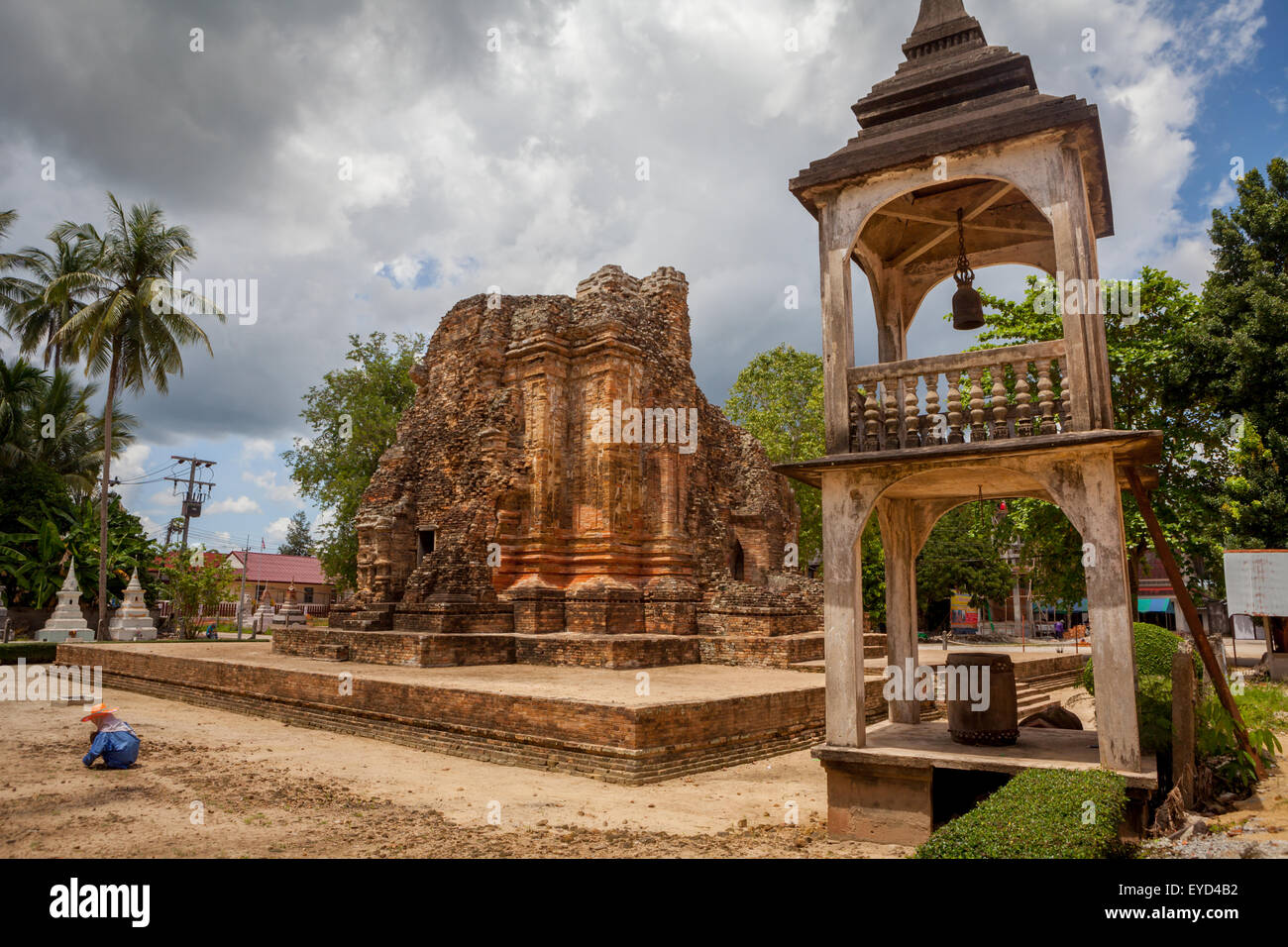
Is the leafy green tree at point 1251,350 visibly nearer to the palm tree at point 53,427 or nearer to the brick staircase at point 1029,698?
the brick staircase at point 1029,698

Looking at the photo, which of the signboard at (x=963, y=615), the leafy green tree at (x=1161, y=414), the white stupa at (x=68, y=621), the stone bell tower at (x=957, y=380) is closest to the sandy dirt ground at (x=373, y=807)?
the stone bell tower at (x=957, y=380)

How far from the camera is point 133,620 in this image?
28.5 metres

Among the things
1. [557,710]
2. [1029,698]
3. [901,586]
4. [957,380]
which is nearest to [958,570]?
[1029,698]

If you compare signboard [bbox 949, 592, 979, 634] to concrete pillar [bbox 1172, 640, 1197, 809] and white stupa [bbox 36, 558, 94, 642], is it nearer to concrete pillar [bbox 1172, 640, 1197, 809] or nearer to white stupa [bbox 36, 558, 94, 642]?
concrete pillar [bbox 1172, 640, 1197, 809]

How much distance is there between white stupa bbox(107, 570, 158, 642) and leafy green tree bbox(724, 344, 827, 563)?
2271 centimetres

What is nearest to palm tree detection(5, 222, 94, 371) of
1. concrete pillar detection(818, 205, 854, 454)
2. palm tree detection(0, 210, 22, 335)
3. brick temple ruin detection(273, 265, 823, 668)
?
palm tree detection(0, 210, 22, 335)

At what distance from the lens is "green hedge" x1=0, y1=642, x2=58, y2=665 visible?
2105cm

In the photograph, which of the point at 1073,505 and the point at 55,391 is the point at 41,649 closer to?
the point at 55,391

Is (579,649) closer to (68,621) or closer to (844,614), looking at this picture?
(844,614)

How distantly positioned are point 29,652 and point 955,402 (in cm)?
2495

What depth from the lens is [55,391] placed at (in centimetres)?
3444

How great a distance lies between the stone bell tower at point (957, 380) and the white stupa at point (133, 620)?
2870cm
